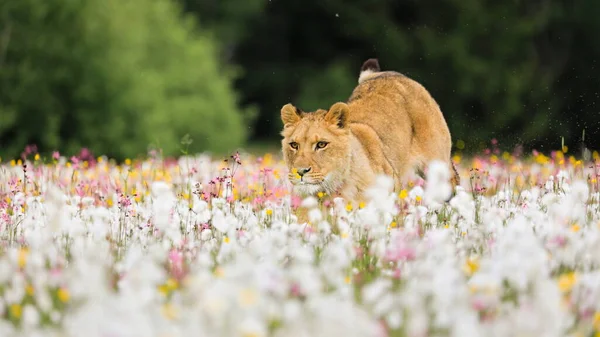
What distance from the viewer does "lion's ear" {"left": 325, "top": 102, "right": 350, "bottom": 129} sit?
8977mm

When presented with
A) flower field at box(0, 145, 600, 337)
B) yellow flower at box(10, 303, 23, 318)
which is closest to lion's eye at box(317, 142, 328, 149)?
flower field at box(0, 145, 600, 337)

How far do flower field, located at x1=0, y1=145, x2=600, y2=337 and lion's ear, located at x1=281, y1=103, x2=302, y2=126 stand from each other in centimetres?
82

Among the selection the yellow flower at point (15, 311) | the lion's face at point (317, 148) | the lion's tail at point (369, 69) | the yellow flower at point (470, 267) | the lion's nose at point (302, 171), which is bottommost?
the yellow flower at point (15, 311)

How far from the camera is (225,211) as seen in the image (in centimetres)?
784

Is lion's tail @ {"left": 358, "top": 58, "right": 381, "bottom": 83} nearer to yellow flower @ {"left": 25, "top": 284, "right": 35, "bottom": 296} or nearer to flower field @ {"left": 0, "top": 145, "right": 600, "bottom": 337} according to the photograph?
flower field @ {"left": 0, "top": 145, "right": 600, "bottom": 337}

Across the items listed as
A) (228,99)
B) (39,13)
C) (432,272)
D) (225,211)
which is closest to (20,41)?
(39,13)

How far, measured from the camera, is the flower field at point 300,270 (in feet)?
12.3

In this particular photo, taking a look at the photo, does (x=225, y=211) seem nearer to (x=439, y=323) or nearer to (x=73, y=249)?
(x=73, y=249)

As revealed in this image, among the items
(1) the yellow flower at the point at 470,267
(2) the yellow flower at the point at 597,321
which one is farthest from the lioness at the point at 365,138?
(2) the yellow flower at the point at 597,321

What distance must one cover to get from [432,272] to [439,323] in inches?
19.5

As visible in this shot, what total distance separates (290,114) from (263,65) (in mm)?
39356

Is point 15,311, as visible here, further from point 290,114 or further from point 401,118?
point 401,118

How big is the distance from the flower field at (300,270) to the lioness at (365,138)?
19.5 inches

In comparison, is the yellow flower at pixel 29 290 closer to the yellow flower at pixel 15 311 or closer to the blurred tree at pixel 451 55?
the yellow flower at pixel 15 311
